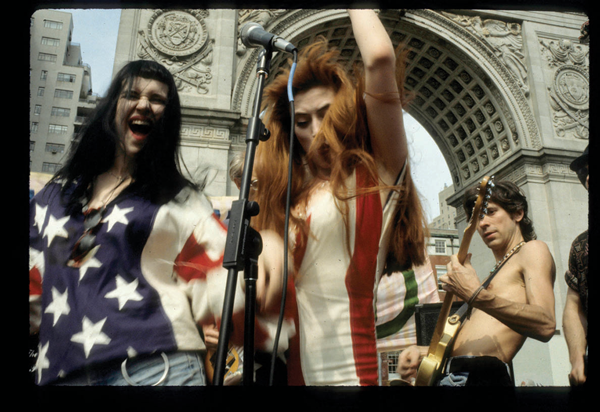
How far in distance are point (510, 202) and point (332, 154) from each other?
3.75 feet

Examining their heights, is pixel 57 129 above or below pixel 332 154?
above

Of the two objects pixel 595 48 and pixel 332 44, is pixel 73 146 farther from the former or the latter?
pixel 595 48

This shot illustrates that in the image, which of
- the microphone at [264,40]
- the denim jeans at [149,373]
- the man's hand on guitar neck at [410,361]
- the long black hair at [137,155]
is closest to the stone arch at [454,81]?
the microphone at [264,40]

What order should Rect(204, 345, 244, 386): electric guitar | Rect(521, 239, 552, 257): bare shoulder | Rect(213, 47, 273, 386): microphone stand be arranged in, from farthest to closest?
Rect(521, 239, 552, 257): bare shoulder < Rect(204, 345, 244, 386): electric guitar < Rect(213, 47, 273, 386): microphone stand

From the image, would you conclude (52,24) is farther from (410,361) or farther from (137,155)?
(410,361)

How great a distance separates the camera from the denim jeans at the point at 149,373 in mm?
2086

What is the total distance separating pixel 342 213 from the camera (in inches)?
90.0

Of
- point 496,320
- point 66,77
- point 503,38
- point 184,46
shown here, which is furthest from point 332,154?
point 184,46

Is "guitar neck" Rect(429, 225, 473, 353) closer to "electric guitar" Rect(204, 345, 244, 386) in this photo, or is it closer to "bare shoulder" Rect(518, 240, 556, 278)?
"bare shoulder" Rect(518, 240, 556, 278)

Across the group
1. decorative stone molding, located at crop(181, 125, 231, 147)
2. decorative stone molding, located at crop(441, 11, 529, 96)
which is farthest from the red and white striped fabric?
decorative stone molding, located at crop(441, 11, 529, 96)

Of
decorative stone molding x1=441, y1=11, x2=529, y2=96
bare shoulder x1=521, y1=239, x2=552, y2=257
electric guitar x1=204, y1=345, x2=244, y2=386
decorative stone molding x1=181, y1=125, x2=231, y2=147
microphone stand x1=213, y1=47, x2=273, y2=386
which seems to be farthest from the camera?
decorative stone molding x1=441, y1=11, x2=529, y2=96

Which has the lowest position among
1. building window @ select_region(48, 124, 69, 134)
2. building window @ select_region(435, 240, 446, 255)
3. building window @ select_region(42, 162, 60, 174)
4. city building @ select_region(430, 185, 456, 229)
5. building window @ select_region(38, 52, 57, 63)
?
building window @ select_region(435, 240, 446, 255)

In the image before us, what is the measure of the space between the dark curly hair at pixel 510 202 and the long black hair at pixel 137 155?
1700 mm

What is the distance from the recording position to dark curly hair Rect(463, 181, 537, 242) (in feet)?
8.05
